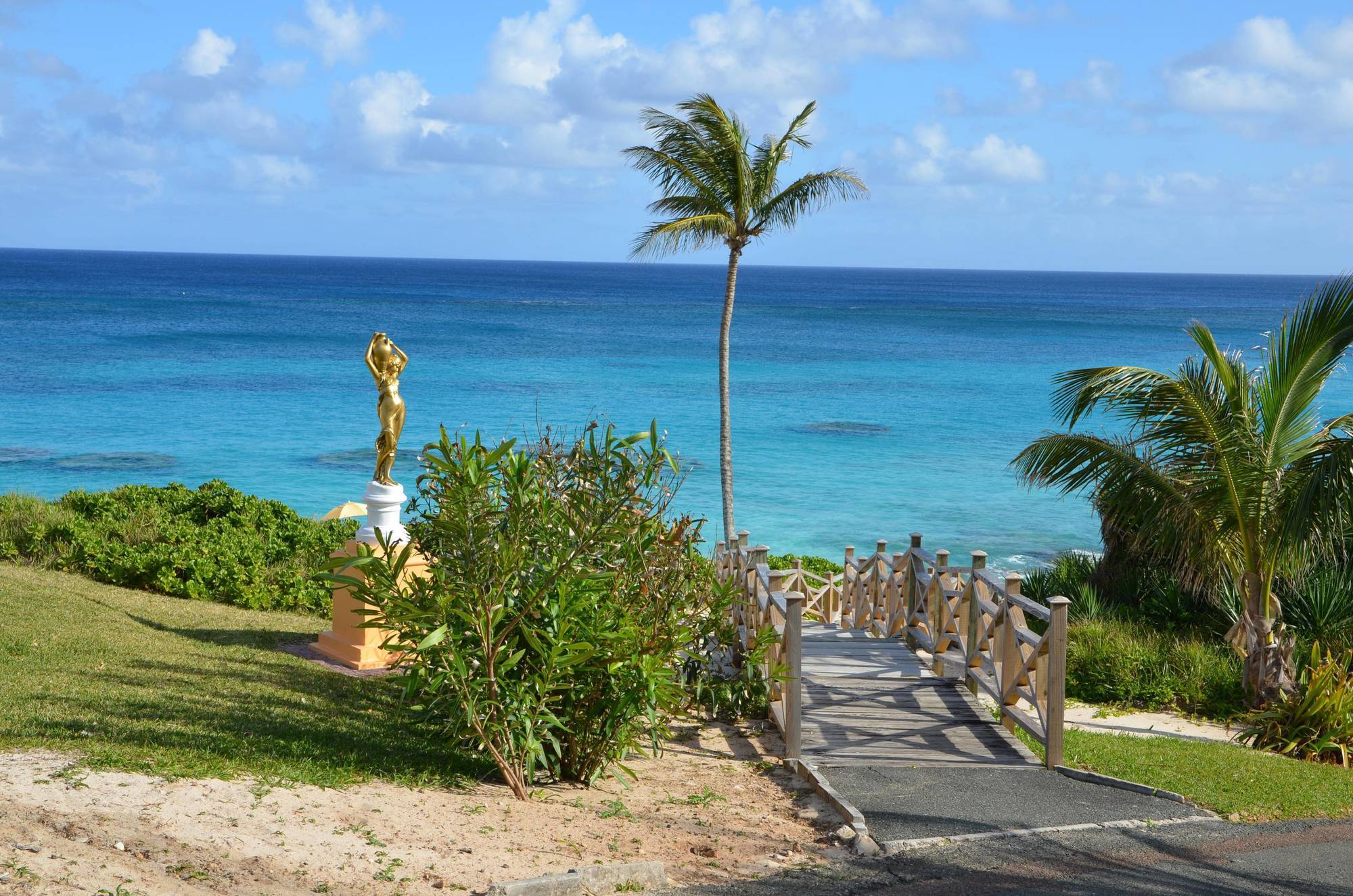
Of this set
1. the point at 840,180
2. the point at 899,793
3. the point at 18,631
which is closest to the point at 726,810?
the point at 899,793

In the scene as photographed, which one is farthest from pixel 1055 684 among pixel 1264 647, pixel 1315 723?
pixel 1264 647

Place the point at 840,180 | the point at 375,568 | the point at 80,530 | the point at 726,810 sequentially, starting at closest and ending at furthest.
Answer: the point at 375,568 → the point at 726,810 → the point at 80,530 → the point at 840,180

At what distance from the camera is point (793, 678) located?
27.2 feet

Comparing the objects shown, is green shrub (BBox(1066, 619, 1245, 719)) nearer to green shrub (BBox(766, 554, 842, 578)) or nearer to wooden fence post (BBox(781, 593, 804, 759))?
wooden fence post (BBox(781, 593, 804, 759))

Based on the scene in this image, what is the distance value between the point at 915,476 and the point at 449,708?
31.8 meters

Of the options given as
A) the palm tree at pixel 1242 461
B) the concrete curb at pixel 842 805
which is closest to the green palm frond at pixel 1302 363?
the palm tree at pixel 1242 461

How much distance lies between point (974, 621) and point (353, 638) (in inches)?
225

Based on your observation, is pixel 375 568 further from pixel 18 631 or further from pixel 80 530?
pixel 80 530

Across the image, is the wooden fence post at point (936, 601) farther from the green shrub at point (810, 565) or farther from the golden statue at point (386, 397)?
the green shrub at point (810, 565)

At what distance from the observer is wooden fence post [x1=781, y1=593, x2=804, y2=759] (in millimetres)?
8312

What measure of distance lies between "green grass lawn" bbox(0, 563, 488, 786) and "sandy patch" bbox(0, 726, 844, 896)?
31cm

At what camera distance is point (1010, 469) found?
38438mm

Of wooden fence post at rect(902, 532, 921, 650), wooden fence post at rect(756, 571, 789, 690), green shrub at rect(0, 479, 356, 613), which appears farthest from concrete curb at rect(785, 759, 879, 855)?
green shrub at rect(0, 479, 356, 613)

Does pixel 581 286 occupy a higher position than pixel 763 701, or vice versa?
pixel 581 286
